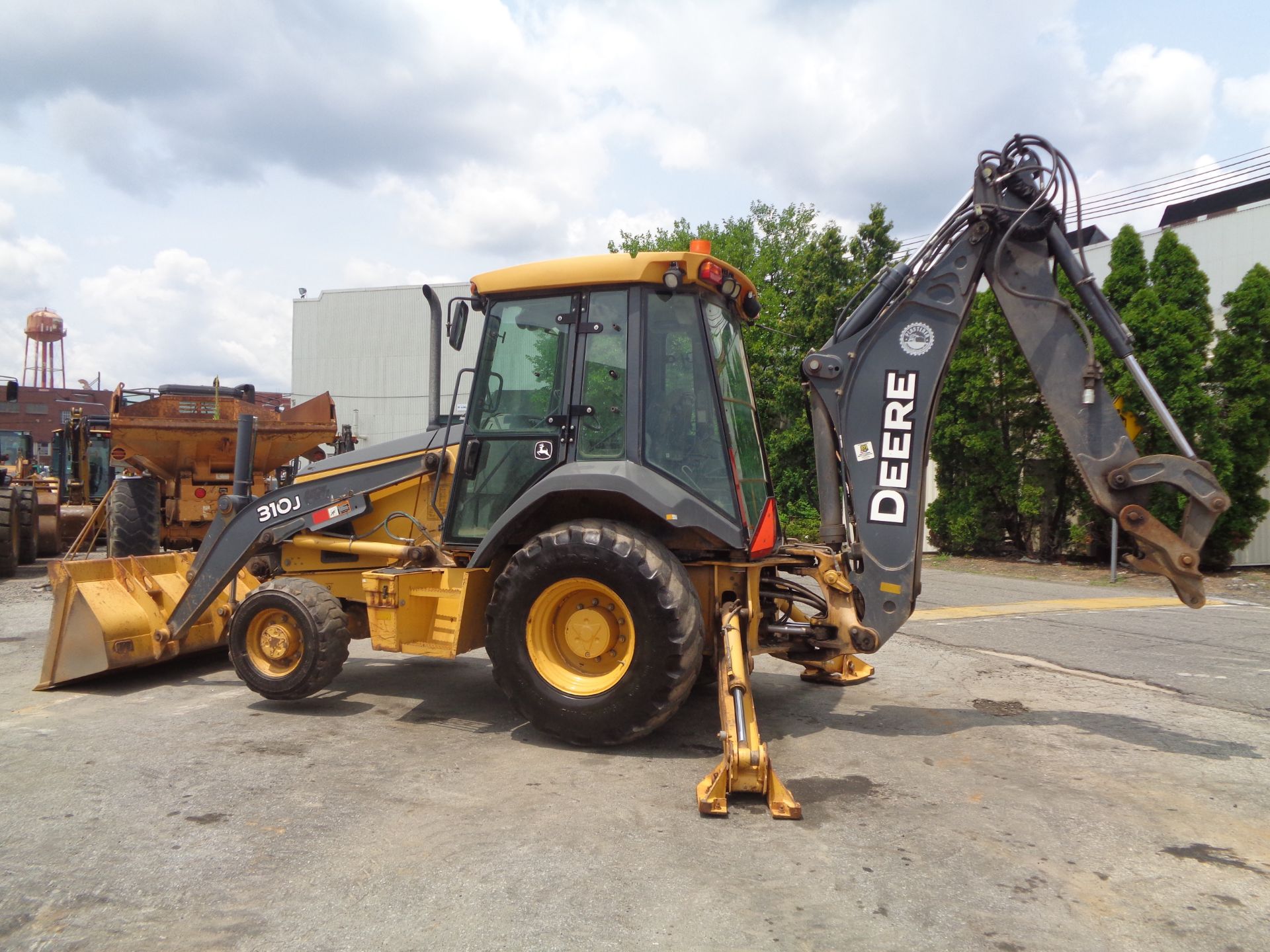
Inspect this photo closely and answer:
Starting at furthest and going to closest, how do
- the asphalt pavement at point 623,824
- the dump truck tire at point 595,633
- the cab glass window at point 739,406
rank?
the cab glass window at point 739,406, the dump truck tire at point 595,633, the asphalt pavement at point 623,824

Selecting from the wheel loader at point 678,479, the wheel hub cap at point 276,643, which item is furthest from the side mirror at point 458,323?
the wheel hub cap at point 276,643

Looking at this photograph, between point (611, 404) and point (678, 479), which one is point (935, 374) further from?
point (611, 404)

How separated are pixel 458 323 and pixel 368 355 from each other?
35462mm

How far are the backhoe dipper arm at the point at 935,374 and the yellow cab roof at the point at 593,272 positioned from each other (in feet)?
3.15

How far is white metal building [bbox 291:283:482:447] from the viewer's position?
127ft

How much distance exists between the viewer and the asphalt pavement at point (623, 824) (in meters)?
3.06

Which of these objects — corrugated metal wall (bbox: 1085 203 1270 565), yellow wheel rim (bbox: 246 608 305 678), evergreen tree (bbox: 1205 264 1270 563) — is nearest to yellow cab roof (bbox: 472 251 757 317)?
yellow wheel rim (bbox: 246 608 305 678)

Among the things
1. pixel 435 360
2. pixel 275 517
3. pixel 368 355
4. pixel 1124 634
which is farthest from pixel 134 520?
pixel 368 355

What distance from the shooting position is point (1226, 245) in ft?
60.0

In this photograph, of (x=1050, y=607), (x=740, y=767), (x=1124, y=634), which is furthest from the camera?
(x=1050, y=607)

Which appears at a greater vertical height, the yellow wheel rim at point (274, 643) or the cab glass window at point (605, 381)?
the cab glass window at point (605, 381)

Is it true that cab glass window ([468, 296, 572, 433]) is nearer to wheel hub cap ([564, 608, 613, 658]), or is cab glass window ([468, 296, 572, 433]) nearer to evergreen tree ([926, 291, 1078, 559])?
wheel hub cap ([564, 608, 613, 658])

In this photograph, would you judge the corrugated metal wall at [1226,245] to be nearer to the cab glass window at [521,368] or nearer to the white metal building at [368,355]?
the cab glass window at [521,368]

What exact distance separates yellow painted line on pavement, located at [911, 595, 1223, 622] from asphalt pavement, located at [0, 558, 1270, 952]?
3.89 m
